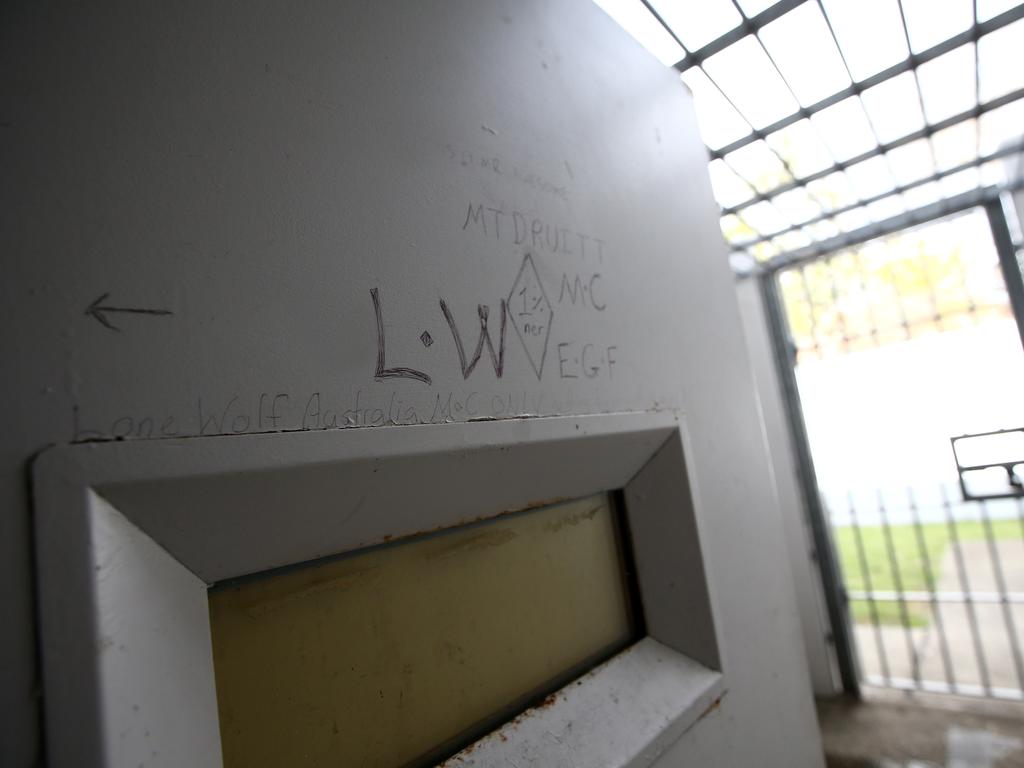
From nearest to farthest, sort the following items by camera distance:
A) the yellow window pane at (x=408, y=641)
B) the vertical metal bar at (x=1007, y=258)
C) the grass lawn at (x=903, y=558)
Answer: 1. the yellow window pane at (x=408, y=641)
2. the vertical metal bar at (x=1007, y=258)
3. the grass lawn at (x=903, y=558)

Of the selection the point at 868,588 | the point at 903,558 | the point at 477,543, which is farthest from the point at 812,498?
the point at 903,558

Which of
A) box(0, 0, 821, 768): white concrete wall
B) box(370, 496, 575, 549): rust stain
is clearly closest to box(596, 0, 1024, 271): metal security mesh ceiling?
box(0, 0, 821, 768): white concrete wall

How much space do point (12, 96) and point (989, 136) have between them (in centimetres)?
349

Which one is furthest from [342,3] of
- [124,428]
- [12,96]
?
[124,428]

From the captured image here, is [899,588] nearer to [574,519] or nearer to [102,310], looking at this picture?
[574,519]

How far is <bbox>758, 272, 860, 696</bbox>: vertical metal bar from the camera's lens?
12.2ft

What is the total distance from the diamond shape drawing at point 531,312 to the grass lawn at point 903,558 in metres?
3.56

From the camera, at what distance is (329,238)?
913mm

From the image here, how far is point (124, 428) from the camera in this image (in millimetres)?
679

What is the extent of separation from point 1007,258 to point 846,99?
1651 mm

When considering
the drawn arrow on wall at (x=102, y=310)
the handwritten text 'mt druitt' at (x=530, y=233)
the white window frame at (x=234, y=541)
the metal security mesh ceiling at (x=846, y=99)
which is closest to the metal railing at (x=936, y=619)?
the metal security mesh ceiling at (x=846, y=99)

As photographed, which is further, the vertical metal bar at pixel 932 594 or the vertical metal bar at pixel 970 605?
the vertical metal bar at pixel 932 594

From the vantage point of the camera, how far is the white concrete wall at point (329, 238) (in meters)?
0.66

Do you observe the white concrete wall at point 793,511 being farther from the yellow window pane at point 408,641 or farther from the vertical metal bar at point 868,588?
the yellow window pane at point 408,641
